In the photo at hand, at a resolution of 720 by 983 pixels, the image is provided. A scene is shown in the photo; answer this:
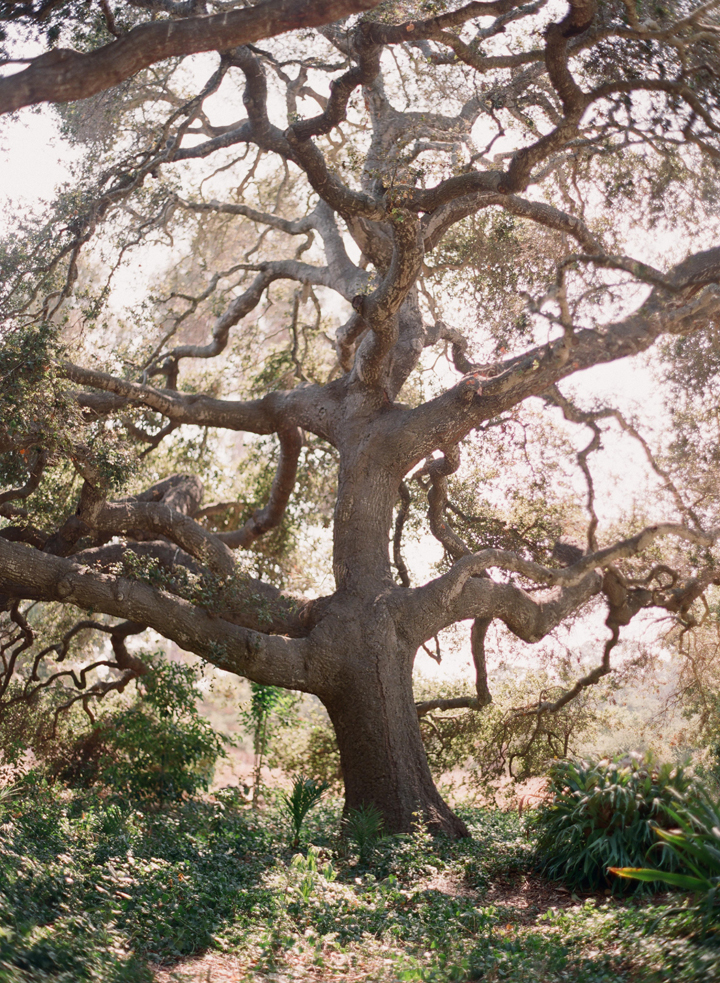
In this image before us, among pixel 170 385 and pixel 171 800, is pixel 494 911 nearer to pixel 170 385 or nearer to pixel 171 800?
pixel 171 800

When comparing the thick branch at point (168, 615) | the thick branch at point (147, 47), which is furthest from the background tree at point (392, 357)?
the thick branch at point (147, 47)

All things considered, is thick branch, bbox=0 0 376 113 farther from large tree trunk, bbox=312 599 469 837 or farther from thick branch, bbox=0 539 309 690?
large tree trunk, bbox=312 599 469 837

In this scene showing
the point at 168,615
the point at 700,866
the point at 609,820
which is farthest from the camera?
the point at 168,615

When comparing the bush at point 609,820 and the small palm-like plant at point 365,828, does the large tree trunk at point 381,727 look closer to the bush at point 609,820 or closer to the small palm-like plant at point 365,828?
the small palm-like plant at point 365,828

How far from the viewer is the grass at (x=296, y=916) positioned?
4.04 metres

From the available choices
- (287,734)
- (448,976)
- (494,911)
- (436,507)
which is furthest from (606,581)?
(448,976)

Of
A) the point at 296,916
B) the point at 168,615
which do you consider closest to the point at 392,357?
Answer: the point at 168,615

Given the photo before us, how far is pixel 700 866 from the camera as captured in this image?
4.67 m

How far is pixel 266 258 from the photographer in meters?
16.1

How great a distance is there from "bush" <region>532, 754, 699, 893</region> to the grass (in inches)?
10.2

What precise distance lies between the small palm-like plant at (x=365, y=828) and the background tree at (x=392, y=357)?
0.28m

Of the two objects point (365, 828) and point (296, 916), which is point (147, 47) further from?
point (365, 828)

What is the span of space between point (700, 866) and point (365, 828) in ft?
10.7

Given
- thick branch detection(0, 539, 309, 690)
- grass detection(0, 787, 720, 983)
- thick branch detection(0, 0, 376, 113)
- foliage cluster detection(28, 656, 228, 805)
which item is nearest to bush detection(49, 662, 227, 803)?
foliage cluster detection(28, 656, 228, 805)
